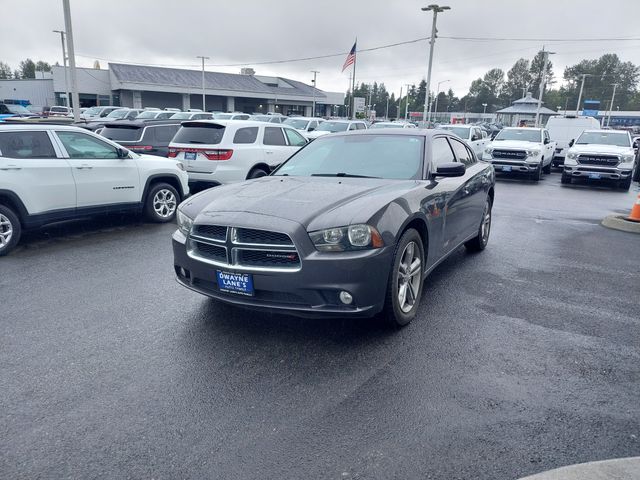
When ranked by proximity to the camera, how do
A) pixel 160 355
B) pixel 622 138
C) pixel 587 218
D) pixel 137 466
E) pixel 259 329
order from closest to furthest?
1. pixel 137 466
2. pixel 160 355
3. pixel 259 329
4. pixel 587 218
5. pixel 622 138

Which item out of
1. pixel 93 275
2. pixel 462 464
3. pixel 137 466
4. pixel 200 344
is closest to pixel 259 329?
pixel 200 344

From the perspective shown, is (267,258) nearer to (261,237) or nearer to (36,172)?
(261,237)

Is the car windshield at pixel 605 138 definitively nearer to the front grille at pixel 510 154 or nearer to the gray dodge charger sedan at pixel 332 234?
the front grille at pixel 510 154

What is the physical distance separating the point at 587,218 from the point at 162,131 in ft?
32.9

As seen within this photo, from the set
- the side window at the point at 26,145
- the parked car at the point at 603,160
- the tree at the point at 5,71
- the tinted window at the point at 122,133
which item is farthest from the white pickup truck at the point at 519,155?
the tree at the point at 5,71

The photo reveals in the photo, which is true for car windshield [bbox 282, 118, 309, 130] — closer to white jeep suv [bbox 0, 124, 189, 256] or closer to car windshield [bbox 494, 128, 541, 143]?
car windshield [bbox 494, 128, 541, 143]

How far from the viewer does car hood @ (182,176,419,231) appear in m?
3.91

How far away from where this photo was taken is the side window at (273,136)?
11.3 meters

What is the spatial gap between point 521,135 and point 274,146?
37.0ft

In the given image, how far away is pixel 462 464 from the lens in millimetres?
2688

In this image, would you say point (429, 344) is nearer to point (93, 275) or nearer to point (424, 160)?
point (424, 160)

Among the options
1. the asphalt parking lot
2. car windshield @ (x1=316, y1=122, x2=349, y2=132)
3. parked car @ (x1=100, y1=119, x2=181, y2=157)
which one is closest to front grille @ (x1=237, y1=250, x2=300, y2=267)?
the asphalt parking lot

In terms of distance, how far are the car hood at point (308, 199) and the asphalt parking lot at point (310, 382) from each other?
104cm

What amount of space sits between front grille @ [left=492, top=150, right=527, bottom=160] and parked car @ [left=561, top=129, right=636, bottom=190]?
138cm
